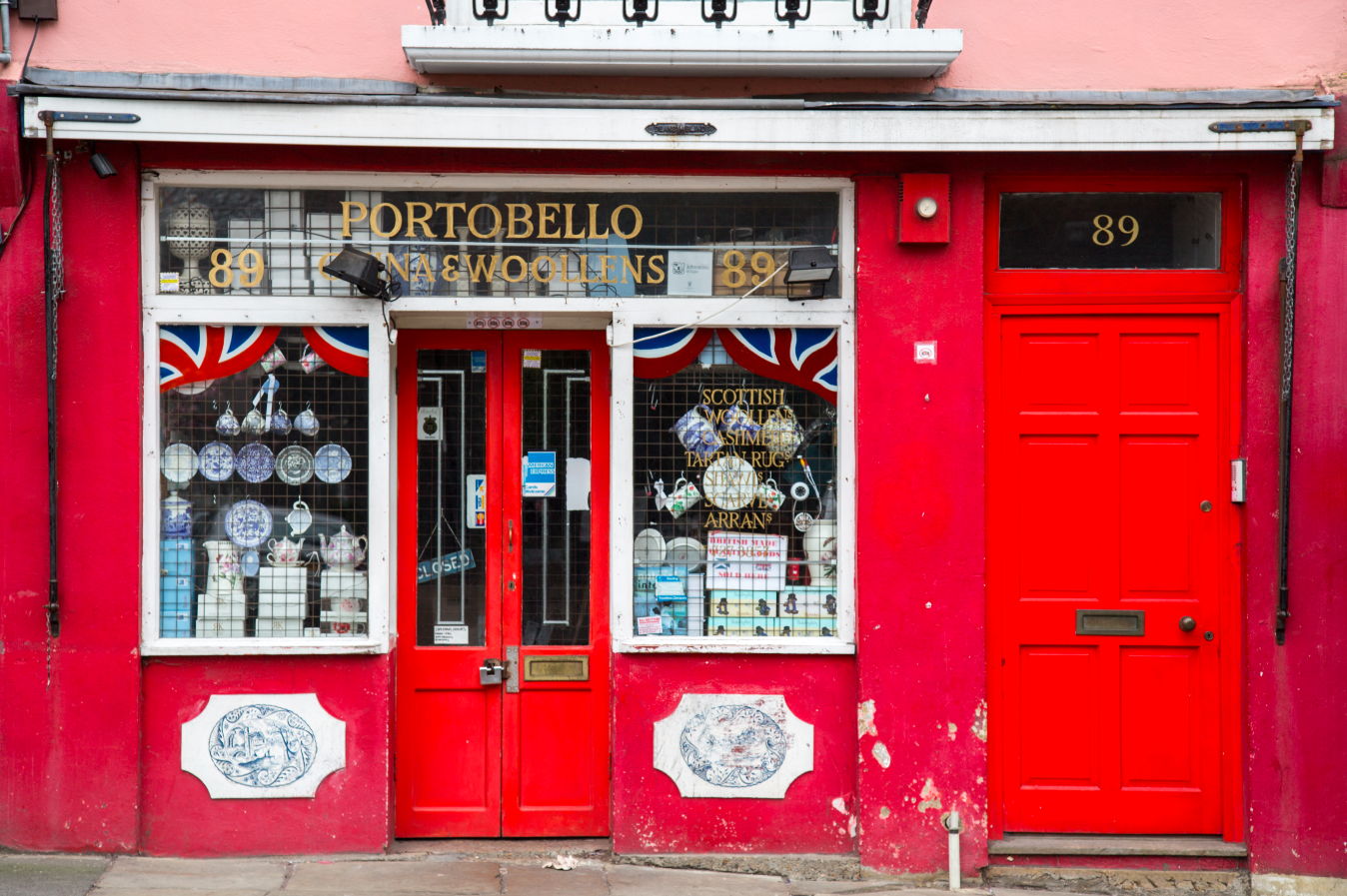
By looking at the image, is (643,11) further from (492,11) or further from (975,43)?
(975,43)

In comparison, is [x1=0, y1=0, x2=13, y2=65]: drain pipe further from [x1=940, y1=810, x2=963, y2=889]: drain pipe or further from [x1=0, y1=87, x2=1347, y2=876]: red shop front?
[x1=940, y1=810, x2=963, y2=889]: drain pipe

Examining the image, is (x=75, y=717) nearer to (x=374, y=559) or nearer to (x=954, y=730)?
(x=374, y=559)

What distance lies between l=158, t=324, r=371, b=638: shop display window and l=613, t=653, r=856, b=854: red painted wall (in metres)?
1.45

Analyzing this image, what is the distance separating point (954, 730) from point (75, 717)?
431cm

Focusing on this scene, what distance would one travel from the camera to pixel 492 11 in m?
5.30

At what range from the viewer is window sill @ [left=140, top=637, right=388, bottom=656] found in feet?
17.6

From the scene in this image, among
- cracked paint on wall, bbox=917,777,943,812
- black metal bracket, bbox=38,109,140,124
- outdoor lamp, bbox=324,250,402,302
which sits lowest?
cracked paint on wall, bbox=917,777,943,812

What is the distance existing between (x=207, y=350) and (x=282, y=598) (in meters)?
1.31

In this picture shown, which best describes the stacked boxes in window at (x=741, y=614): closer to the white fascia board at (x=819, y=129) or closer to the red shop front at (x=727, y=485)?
the red shop front at (x=727, y=485)

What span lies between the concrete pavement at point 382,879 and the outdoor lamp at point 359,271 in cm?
280

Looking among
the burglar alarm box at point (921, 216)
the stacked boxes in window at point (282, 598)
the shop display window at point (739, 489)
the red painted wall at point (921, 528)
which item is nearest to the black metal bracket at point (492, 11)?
the shop display window at point (739, 489)

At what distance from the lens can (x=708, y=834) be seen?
5.51 metres

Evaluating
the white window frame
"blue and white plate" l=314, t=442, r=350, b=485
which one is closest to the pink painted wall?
the white window frame

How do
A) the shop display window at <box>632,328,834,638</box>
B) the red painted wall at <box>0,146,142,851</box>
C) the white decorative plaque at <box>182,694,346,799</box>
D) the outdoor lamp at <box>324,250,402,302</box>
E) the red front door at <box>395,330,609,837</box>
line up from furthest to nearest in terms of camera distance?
the red front door at <box>395,330,609,837</box>
the shop display window at <box>632,328,834,638</box>
the white decorative plaque at <box>182,694,346,799</box>
the red painted wall at <box>0,146,142,851</box>
the outdoor lamp at <box>324,250,402,302</box>
